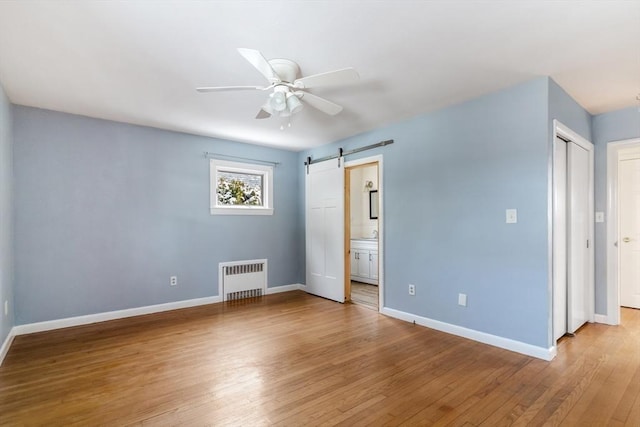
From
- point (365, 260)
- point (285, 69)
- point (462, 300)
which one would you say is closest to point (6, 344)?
point (285, 69)

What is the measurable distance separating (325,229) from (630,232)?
167 inches

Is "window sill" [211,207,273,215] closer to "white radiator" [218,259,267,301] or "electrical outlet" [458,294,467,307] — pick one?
"white radiator" [218,259,267,301]

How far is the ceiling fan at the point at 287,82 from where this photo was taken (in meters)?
2.20

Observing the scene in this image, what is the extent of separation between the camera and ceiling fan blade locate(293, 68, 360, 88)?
Answer: 2.18 m

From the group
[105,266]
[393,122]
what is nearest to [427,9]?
[393,122]

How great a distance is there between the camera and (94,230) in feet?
12.6

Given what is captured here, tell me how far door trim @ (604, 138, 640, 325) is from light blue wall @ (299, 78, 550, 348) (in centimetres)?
167

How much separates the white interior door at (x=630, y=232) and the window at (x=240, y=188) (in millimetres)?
5137

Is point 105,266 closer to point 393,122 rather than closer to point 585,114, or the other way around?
point 393,122

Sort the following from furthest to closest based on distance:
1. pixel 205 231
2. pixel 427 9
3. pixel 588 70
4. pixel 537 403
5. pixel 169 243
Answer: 1. pixel 205 231
2. pixel 169 243
3. pixel 588 70
4. pixel 537 403
5. pixel 427 9

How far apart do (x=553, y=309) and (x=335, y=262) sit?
2780 mm

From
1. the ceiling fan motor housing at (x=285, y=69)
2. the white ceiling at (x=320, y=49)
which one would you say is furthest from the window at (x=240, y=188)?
the ceiling fan motor housing at (x=285, y=69)

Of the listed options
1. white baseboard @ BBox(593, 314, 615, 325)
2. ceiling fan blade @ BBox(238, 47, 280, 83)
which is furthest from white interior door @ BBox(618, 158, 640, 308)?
ceiling fan blade @ BBox(238, 47, 280, 83)

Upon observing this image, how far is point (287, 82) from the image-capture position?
254cm
